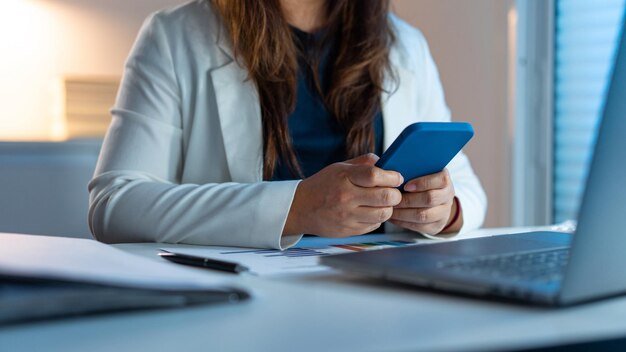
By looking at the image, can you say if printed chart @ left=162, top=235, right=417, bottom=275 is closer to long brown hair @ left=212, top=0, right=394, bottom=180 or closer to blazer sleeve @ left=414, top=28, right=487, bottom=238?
blazer sleeve @ left=414, top=28, right=487, bottom=238

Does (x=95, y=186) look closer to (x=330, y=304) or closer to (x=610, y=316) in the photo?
(x=330, y=304)

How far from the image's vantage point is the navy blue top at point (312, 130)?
5.02ft

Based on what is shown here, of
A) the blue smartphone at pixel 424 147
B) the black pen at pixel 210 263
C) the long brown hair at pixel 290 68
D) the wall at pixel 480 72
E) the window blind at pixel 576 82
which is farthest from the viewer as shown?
the wall at pixel 480 72

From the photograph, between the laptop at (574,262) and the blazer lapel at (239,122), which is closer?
the laptop at (574,262)

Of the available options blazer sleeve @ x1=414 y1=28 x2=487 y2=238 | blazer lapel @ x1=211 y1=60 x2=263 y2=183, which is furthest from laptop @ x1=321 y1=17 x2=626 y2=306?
blazer lapel @ x1=211 y1=60 x2=263 y2=183

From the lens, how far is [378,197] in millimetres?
1062

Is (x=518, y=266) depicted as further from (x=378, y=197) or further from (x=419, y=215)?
(x=419, y=215)

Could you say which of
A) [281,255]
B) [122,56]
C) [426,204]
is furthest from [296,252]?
[122,56]

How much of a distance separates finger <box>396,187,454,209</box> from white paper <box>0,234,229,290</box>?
45 centimetres

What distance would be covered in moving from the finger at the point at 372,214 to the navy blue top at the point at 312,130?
42 cm

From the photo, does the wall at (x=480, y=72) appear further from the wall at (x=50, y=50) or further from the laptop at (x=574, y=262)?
the laptop at (x=574, y=262)

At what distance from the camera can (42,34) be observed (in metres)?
2.59

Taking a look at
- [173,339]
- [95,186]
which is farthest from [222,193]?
[173,339]

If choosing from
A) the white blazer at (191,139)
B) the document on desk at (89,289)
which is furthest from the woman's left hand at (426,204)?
the document on desk at (89,289)
